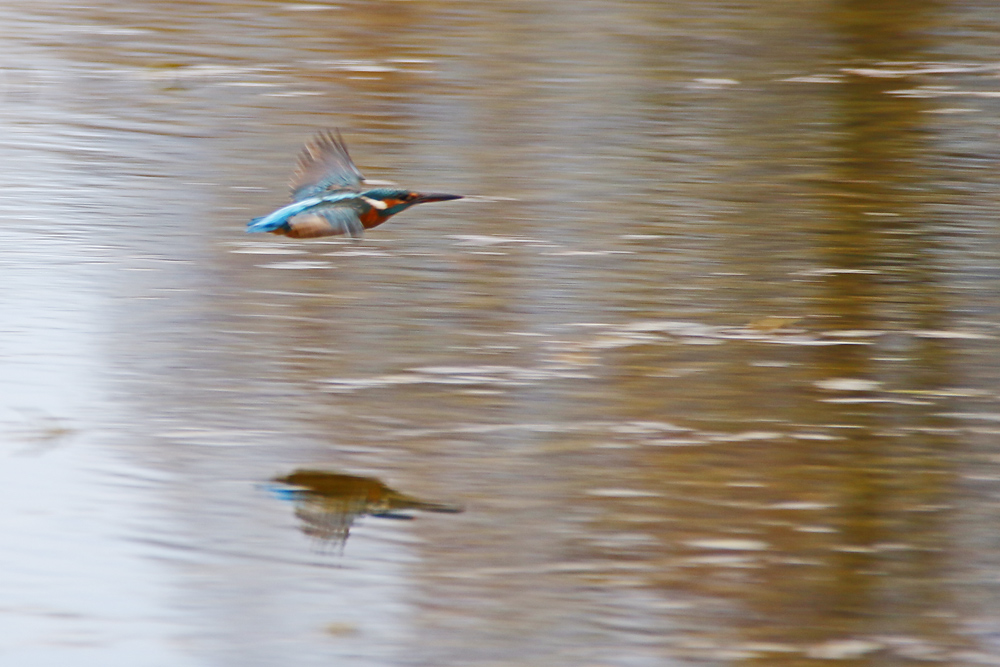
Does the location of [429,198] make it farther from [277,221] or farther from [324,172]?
[277,221]

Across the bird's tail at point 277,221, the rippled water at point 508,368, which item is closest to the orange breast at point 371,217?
the bird's tail at point 277,221

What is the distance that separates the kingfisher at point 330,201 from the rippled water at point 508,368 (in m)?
0.38

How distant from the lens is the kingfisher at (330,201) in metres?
4.06

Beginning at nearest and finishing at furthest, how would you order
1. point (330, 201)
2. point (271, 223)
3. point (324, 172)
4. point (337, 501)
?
point (337, 501) < point (271, 223) < point (330, 201) < point (324, 172)

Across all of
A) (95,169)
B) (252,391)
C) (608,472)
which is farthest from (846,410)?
(95,169)

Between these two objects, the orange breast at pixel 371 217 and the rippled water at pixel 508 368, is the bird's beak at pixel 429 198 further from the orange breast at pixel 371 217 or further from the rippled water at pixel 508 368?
the rippled water at pixel 508 368

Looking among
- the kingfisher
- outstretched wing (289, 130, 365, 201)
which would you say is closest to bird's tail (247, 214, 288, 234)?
the kingfisher

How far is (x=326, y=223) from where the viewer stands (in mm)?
4102

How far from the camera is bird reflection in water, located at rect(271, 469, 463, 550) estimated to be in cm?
340

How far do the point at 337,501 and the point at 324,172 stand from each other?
108 cm

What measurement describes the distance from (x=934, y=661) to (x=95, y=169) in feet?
13.1

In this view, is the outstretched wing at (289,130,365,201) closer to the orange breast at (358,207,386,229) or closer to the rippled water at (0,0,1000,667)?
the orange breast at (358,207,386,229)

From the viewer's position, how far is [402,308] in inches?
186

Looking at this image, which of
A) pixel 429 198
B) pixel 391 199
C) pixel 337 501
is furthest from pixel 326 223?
pixel 337 501
